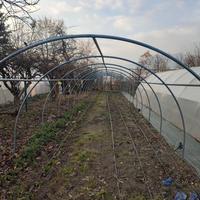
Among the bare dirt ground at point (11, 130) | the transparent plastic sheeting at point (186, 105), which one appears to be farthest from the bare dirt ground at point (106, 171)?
the transparent plastic sheeting at point (186, 105)

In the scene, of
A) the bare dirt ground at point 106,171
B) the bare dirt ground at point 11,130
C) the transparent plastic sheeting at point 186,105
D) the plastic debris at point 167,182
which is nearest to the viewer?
the bare dirt ground at point 106,171

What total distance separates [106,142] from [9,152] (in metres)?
2.92

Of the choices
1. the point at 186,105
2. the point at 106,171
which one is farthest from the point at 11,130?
the point at 186,105

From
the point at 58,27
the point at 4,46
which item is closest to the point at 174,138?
the point at 4,46

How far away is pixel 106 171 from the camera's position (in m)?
6.46

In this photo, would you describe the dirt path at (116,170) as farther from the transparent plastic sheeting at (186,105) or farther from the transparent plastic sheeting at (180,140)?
the transparent plastic sheeting at (186,105)

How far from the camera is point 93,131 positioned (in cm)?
1077

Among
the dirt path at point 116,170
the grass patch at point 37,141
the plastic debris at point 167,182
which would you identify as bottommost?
the dirt path at point 116,170

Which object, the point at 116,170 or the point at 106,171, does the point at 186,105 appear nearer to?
the point at 116,170

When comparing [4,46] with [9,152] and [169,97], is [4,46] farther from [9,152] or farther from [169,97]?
[169,97]

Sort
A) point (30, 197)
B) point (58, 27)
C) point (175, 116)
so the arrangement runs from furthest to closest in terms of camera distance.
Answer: point (58, 27), point (175, 116), point (30, 197)

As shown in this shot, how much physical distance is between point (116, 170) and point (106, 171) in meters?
0.22

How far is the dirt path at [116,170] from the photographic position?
5.39 metres

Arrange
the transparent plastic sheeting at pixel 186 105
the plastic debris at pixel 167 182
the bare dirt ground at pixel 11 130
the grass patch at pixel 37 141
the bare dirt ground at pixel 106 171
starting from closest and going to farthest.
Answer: the bare dirt ground at pixel 106 171 < the plastic debris at pixel 167 182 < the grass patch at pixel 37 141 < the bare dirt ground at pixel 11 130 < the transparent plastic sheeting at pixel 186 105
